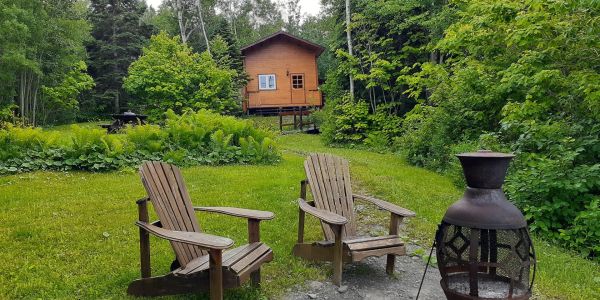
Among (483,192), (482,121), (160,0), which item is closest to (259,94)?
(482,121)

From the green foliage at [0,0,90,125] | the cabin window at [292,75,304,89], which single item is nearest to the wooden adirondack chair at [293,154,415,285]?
the green foliage at [0,0,90,125]

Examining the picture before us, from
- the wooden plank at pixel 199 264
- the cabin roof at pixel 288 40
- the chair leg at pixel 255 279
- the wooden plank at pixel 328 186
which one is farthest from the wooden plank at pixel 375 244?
the cabin roof at pixel 288 40

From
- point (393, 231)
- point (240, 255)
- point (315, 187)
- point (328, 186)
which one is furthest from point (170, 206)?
point (393, 231)

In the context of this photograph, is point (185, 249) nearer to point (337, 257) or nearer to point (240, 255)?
point (240, 255)

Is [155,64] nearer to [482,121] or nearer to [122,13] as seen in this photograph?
[122,13]

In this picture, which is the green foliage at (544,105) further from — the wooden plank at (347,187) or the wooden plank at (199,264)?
the wooden plank at (199,264)

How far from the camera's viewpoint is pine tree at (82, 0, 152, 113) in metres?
24.6

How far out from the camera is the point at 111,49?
80.6 ft

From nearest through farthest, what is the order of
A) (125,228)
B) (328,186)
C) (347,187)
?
(328,186) < (347,187) < (125,228)

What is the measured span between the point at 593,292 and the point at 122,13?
27.4m

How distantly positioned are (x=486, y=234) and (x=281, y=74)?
19.6m

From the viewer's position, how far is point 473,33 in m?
7.57

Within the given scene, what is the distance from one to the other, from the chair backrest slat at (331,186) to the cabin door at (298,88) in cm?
1794

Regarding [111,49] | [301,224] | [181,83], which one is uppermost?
[111,49]
